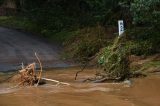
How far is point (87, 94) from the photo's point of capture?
1279 cm

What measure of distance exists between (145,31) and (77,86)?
989 cm

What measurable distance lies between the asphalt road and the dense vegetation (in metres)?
1.02

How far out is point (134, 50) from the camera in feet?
70.9

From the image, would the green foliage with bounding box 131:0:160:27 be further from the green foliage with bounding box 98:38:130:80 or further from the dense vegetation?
the green foliage with bounding box 98:38:130:80

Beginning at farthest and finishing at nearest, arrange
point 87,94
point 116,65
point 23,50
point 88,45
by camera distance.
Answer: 1. point 23,50
2. point 88,45
3. point 116,65
4. point 87,94

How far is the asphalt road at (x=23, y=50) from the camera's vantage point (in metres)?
23.3

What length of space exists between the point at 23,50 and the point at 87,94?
15231mm

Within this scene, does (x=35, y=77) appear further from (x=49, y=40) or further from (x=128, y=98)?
(x=49, y=40)

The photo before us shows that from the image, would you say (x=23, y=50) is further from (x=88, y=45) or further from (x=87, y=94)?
(x=87, y=94)

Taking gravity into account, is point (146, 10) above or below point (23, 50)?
above

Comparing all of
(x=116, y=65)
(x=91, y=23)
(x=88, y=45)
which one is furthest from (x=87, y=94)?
(x=91, y=23)

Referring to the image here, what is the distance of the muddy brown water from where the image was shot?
38.0ft

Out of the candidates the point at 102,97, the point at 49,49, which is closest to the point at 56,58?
the point at 49,49

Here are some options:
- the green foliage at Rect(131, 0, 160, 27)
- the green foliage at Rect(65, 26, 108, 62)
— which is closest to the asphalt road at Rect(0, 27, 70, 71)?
the green foliage at Rect(65, 26, 108, 62)
